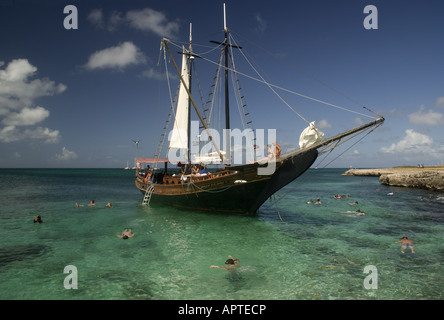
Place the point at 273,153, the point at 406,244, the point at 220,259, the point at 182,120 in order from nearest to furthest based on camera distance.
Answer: the point at 220,259, the point at 406,244, the point at 273,153, the point at 182,120

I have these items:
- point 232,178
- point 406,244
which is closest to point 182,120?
point 232,178

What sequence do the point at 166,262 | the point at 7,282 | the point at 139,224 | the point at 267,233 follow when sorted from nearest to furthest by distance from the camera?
the point at 7,282 < the point at 166,262 < the point at 267,233 < the point at 139,224

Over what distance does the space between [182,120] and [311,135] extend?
17.4 meters

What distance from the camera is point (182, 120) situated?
2942 centimetres

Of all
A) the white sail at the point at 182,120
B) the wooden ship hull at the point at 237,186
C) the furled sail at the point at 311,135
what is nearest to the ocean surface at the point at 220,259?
the wooden ship hull at the point at 237,186

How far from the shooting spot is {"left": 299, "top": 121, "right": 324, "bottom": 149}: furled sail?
628 inches

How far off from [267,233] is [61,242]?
12.6m

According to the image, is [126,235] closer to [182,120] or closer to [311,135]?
[311,135]

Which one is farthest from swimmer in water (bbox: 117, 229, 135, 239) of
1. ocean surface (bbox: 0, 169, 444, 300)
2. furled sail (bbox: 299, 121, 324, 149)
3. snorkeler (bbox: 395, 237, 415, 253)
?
snorkeler (bbox: 395, 237, 415, 253)

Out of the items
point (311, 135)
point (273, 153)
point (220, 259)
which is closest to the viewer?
point (220, 259)

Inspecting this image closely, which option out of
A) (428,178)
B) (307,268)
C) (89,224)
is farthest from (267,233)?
(428,178)

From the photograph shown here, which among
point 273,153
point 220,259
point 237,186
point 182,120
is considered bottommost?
point 220,259

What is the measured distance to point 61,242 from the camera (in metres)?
14.3
